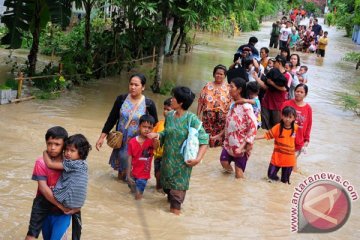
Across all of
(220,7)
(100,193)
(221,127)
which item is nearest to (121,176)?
(100,193)

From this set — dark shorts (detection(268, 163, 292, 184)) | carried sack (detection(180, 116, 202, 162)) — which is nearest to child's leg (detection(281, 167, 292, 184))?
dark shorts (detection(268, 163, 292, 184))

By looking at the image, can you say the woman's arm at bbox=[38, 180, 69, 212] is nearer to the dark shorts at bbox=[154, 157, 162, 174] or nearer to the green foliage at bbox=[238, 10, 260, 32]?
the dark shorts at bbox=[154, 157, 162, 174]

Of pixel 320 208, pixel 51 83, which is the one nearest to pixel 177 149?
pixel 320 208

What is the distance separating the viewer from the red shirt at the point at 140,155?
5695mm

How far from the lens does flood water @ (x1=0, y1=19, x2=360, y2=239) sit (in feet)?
17.7

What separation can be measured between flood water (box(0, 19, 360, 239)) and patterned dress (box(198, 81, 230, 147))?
0.57 meters

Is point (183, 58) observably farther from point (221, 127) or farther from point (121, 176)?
point (121, 176)

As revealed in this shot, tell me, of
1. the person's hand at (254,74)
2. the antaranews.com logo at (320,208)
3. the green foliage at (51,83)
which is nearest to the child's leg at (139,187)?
the antaranews.com logo at (320,208)

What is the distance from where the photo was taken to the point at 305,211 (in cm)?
503

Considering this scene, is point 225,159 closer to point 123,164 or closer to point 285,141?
point 285,141

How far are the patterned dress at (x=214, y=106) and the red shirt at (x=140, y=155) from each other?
223 centimetres

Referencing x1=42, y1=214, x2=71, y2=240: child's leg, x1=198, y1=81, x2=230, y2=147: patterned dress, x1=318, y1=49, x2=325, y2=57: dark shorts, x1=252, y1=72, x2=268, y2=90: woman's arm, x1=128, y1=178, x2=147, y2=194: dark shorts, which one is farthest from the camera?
x1=318, y1=49, x2=325, y2=57: dark shorts

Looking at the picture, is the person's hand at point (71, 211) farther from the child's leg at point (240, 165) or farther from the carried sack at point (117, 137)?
the child's leg at point (240, 165)

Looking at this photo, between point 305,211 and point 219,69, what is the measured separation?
3.16m
